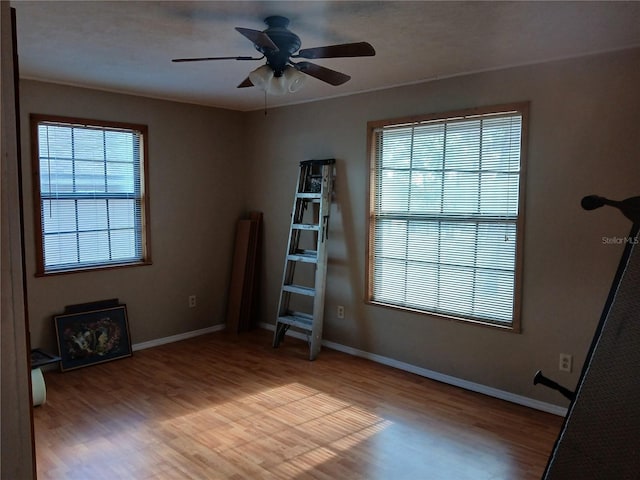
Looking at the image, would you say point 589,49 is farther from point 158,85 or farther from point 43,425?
point 43,425

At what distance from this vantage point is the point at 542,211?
3.26 metres

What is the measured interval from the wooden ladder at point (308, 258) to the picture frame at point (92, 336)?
4.66 feet

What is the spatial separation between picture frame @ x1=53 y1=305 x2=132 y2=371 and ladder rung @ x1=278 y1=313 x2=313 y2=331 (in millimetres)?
1449

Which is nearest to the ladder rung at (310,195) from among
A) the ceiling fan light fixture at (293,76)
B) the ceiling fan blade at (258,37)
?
the ceiling fan light fixture at (293,76)

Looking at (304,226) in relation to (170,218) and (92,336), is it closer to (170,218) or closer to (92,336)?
(170,218)

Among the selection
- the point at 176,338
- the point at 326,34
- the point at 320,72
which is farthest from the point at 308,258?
the point at 326,34

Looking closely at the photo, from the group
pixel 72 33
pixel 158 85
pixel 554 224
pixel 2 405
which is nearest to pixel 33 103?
pixel 158 85

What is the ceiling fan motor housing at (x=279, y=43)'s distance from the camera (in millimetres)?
2438

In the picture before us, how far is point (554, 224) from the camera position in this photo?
3215 millimetres

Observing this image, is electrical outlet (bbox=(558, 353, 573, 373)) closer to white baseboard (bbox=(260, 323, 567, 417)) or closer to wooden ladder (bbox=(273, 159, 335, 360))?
white baseboard (bbox=(260, 323, 567, 417))

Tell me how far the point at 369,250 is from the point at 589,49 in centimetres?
220

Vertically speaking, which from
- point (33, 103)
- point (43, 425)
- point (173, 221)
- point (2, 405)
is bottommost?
point (43, 425)

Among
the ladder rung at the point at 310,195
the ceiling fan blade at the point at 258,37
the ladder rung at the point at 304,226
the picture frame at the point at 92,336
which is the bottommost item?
the picture frame at the point at 92,336

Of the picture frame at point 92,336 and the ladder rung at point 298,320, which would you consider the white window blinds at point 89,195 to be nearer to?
the picture frame at point 92,336
